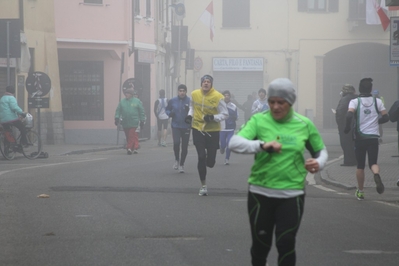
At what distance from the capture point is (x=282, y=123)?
5.90m

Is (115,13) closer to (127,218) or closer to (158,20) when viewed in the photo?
(158,20)

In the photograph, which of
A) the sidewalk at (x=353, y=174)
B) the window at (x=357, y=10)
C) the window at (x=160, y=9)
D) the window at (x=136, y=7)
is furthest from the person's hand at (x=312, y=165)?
Result: the window at (x=357, y=10)

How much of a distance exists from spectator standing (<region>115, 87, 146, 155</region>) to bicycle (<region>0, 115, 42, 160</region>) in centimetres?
253

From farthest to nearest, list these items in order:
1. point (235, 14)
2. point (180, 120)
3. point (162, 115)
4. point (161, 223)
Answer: point (235, 14) → point (162, 115) → point (180, 120) → point (161, 223)

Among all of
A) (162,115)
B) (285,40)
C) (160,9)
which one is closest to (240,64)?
(285,40)

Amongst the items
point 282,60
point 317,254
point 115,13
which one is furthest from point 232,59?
point 317,254

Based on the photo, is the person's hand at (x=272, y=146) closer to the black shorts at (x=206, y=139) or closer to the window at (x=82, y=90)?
the black shorts at (x=206, y=139)

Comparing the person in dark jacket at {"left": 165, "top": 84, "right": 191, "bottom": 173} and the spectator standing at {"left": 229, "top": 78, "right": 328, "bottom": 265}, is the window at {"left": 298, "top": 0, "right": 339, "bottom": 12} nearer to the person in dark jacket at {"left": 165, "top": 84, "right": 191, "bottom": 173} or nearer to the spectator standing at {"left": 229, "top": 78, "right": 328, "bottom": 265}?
the person in dark jacket at {"left": 165, "top": 84, "right": 191, "bottom": 173}

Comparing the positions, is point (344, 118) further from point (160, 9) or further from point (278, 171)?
point (160, 9)

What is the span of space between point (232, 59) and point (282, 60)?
8.60 feet

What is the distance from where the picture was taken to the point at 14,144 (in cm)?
2183

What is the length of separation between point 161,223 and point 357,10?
39.1 metres

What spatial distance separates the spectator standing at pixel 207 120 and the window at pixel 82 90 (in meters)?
21.2

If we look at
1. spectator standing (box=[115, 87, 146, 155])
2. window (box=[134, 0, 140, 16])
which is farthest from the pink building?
spectator standing (box=[115, 87, 146, 155])
